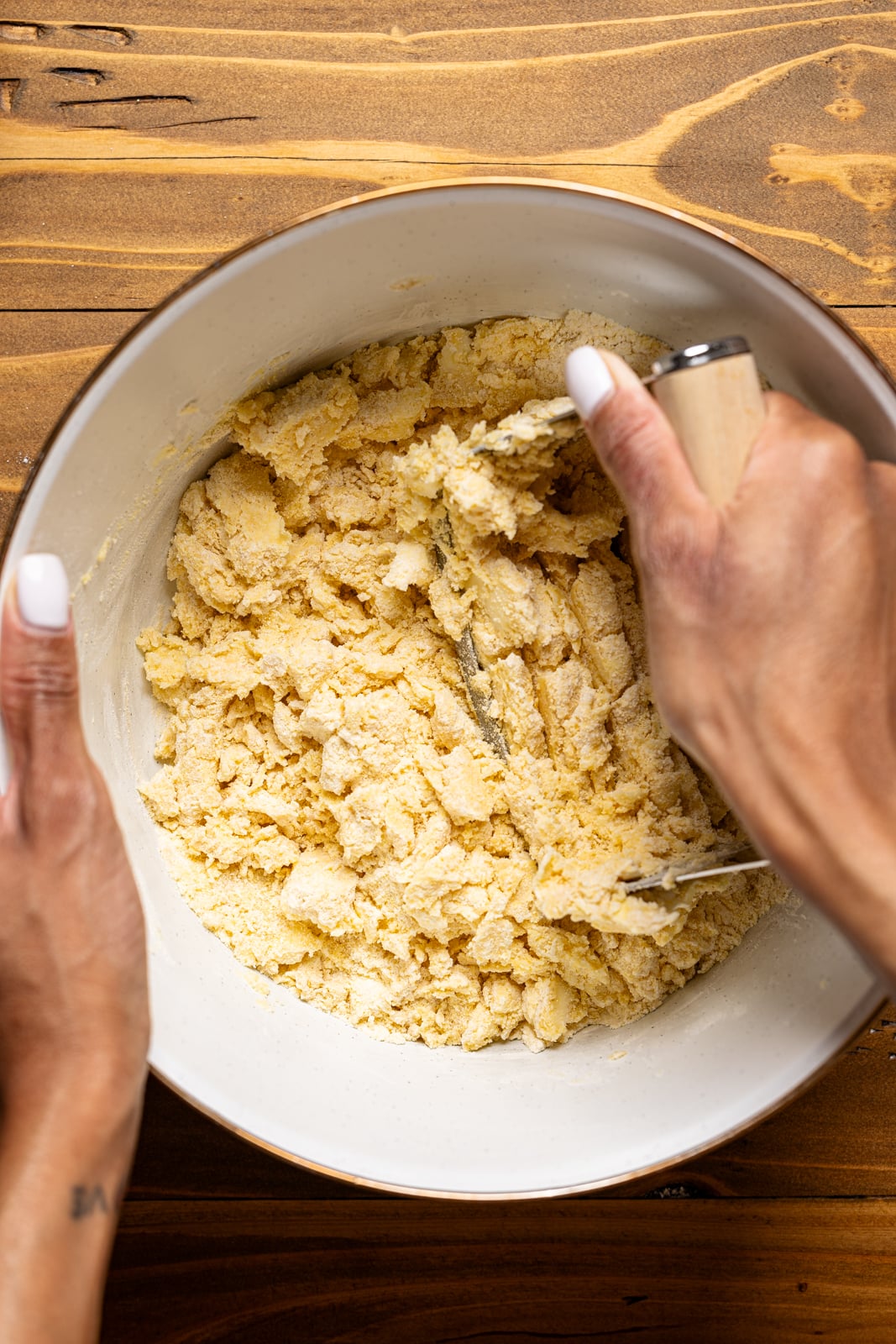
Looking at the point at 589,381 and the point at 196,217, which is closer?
the point at 589,381

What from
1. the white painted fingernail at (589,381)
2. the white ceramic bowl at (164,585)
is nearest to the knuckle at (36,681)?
the white ceramic bowl at (164,585)

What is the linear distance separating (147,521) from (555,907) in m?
0.63

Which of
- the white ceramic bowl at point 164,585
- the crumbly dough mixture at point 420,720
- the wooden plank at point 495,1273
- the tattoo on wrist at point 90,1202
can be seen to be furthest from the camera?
the wooden plank at point 495,1273

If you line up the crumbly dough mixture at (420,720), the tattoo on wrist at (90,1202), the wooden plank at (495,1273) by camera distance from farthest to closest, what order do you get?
the wooden plank at (495,1273), the crumbly dough mixture at (420,720), the tattoo on wrist at (90,1202)

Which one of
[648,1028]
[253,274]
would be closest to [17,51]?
[253,274]

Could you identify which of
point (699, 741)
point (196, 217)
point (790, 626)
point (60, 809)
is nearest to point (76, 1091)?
point (60, 809)

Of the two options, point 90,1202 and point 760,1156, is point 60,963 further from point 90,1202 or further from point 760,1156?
point 760,1156

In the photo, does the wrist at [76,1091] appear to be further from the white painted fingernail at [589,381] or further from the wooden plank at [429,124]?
the wooden plank at [429,124]

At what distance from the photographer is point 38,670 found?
846 mm

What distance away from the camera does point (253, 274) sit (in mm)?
931

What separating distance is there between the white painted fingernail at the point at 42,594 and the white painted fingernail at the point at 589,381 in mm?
502

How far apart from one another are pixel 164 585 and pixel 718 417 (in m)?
0.67

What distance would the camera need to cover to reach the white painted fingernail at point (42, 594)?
0.85 meters

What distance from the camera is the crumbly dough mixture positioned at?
3.58 ft
